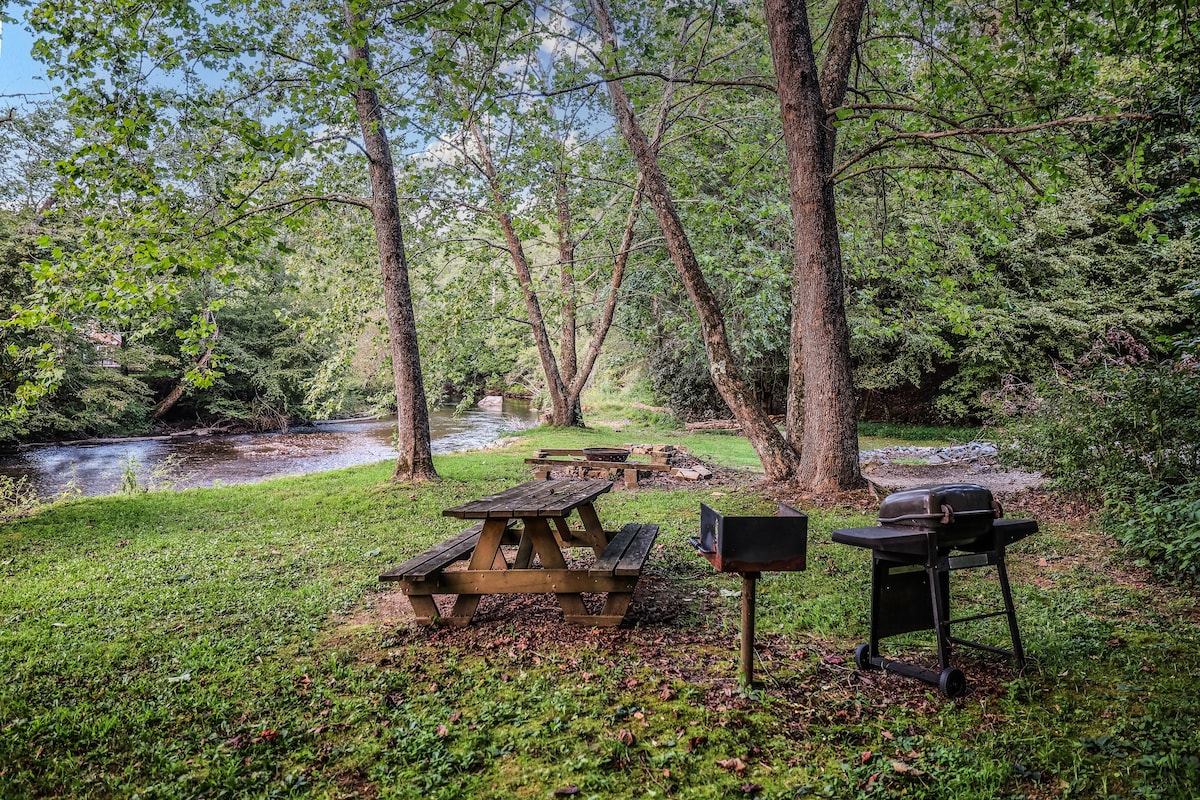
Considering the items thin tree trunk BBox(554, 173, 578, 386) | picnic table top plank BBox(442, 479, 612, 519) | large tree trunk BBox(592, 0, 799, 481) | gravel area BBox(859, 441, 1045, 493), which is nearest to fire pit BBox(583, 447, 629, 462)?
large tree trunk BBox(592, 0, 799, 481)

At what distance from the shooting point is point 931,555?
2.83m

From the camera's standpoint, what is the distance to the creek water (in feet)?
41.1

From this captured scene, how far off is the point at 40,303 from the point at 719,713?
7230 mm

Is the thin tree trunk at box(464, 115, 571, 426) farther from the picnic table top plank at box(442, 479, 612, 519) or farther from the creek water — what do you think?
the picnic table top plank at box(442, 479, 612, 519)

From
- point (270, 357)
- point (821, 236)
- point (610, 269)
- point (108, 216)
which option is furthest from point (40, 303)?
point (270, 357)

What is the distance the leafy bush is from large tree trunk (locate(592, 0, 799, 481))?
289 cm

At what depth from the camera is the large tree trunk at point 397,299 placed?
9109 mm

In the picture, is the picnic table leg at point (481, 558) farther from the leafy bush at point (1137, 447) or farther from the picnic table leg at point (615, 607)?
the leafy bush at point (1137, 447)

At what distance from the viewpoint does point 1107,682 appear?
9.57 feet

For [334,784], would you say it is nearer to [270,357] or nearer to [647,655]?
[647,655]

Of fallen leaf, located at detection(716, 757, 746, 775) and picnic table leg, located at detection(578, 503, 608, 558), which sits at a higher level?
picnic table leg, located at detection(578, 503, 608, 558)

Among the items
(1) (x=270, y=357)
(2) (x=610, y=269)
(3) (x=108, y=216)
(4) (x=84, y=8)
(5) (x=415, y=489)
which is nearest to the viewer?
(4) (x=84, y=8)

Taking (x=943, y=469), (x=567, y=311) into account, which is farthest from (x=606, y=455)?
(x=567, y=311)

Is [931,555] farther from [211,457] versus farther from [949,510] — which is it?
[211,457]
